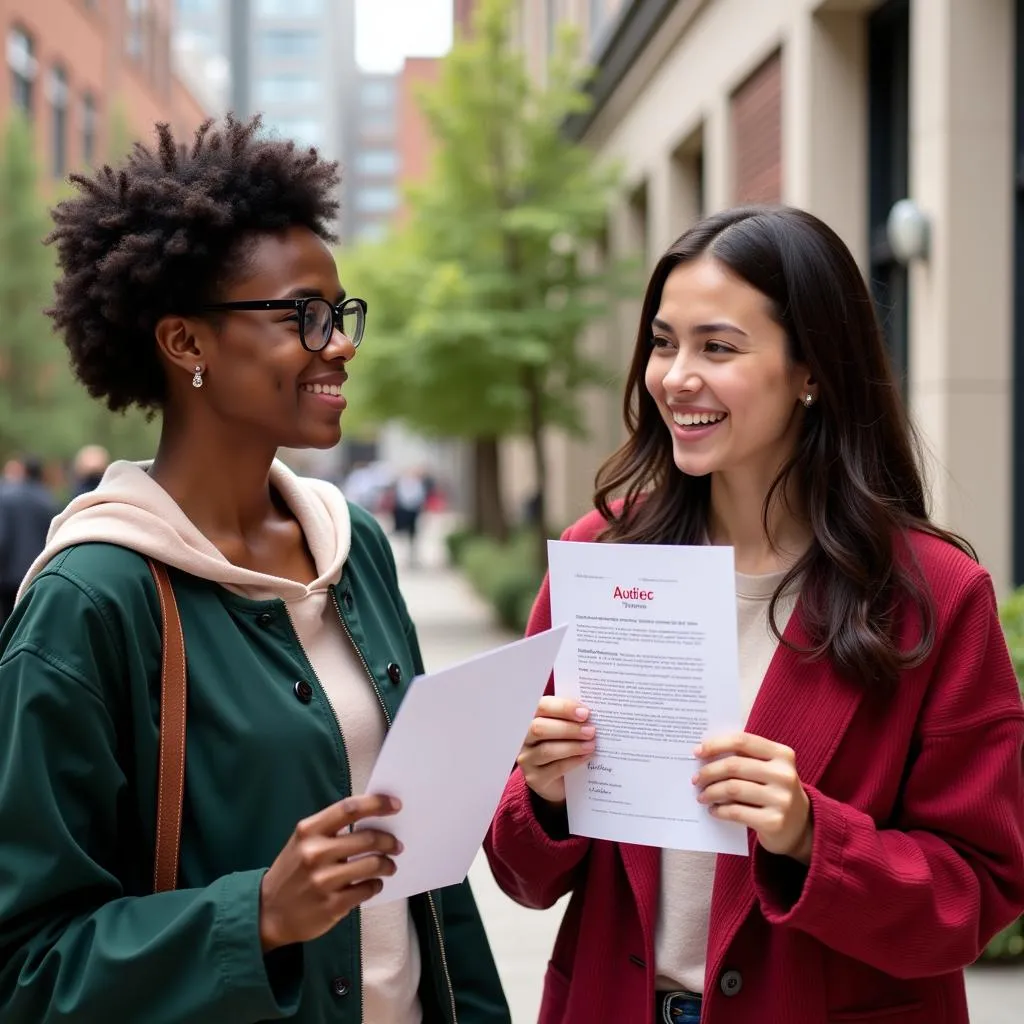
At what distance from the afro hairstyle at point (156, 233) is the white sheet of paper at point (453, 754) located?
873 mm

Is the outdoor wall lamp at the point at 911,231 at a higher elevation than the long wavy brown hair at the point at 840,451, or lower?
higher

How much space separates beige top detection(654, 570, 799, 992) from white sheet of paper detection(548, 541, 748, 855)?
6.9 inches

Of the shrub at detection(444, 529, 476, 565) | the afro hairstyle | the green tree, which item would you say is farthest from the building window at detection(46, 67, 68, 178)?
the afro hairstyle

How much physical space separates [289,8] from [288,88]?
827cm

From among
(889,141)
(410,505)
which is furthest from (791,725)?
(410,505)

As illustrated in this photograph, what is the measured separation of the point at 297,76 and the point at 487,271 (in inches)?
4454

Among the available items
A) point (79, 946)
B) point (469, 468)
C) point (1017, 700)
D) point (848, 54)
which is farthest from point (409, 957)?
point (469, 468)

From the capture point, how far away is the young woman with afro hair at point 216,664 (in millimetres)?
1954

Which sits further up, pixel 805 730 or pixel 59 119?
pixel 59 119

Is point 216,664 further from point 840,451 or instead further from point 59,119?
point 59,119

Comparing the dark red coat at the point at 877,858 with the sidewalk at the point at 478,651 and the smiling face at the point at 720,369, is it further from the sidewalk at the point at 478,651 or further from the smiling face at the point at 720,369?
the sidewalk at the point at 478,651

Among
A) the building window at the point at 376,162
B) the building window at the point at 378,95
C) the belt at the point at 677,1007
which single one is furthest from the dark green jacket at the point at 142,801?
the building window at the point at 378,95

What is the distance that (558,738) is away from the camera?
2.27 meters

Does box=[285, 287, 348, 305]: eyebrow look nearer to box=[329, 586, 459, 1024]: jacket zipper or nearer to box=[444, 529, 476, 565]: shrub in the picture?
box=[329, 586, 459, 1024]: jacket zipper
